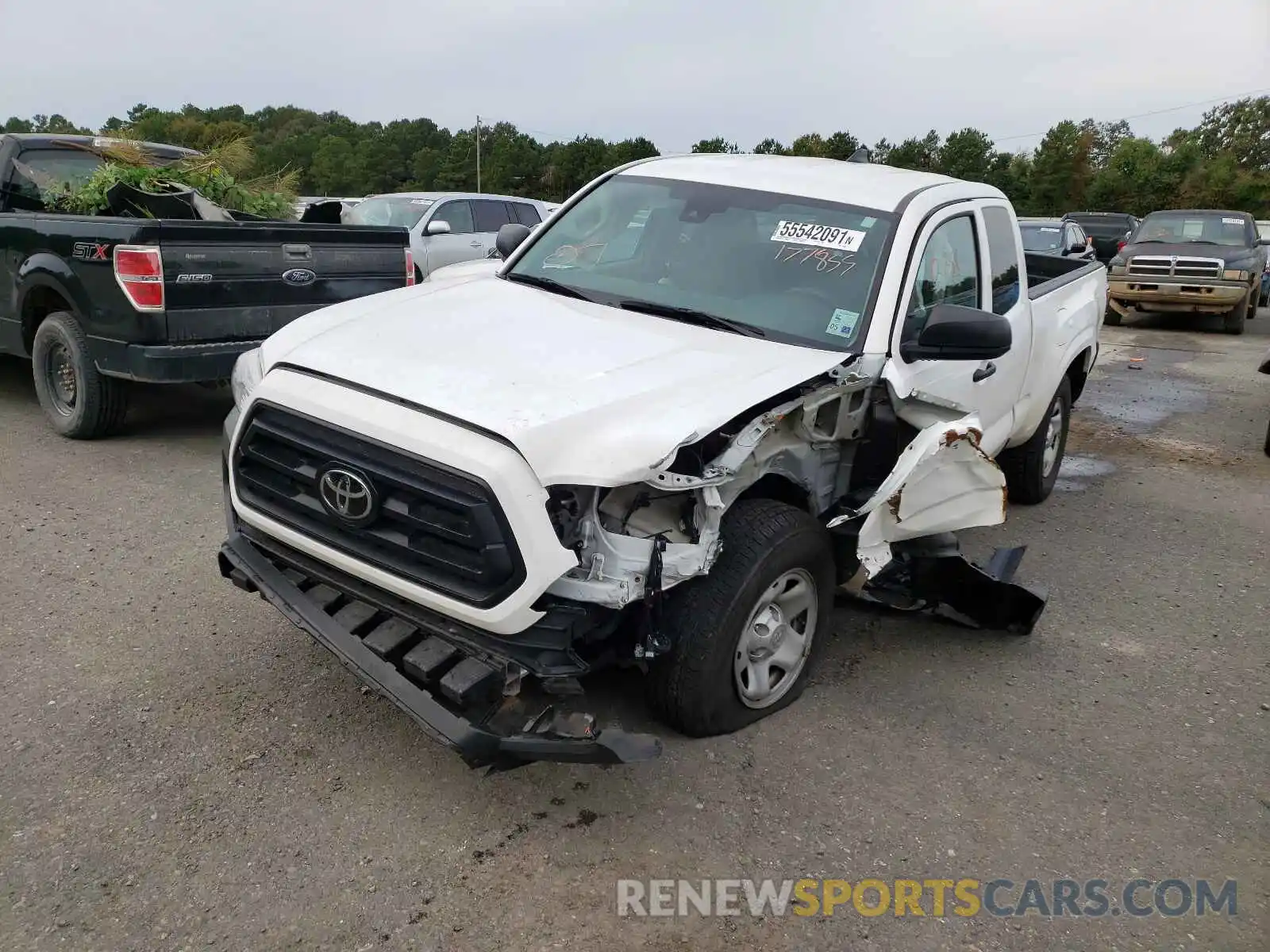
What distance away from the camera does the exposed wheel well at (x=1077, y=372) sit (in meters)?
6.56

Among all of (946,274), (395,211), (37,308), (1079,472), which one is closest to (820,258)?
(946,274)

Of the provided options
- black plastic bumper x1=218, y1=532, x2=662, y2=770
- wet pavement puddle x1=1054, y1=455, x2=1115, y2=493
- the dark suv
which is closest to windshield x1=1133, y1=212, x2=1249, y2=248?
the dark suv

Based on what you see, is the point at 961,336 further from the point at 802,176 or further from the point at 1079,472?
the point at 1079,472

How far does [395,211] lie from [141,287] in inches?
279

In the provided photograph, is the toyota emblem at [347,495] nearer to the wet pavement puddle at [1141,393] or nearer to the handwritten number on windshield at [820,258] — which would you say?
the handwritten number on windshield at [820,258]

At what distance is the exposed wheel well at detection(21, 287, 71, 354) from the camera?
6543 millimetres

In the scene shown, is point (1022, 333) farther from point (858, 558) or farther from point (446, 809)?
point (446, 809)

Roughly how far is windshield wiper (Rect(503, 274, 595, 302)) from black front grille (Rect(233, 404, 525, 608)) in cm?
140

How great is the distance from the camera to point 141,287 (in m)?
5.83

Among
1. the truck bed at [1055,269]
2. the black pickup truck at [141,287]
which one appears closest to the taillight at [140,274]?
the black pickup truck at [141,287]

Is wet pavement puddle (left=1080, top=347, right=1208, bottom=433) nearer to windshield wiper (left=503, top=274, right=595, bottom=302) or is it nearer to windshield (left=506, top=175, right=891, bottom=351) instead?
windshield (left=506, top=175, right=891, bottom=351)

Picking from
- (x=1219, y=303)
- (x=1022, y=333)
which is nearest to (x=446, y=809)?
(x=1022, y=333)

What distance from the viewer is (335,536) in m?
3.06

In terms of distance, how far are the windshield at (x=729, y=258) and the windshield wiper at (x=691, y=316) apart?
0.04ft
